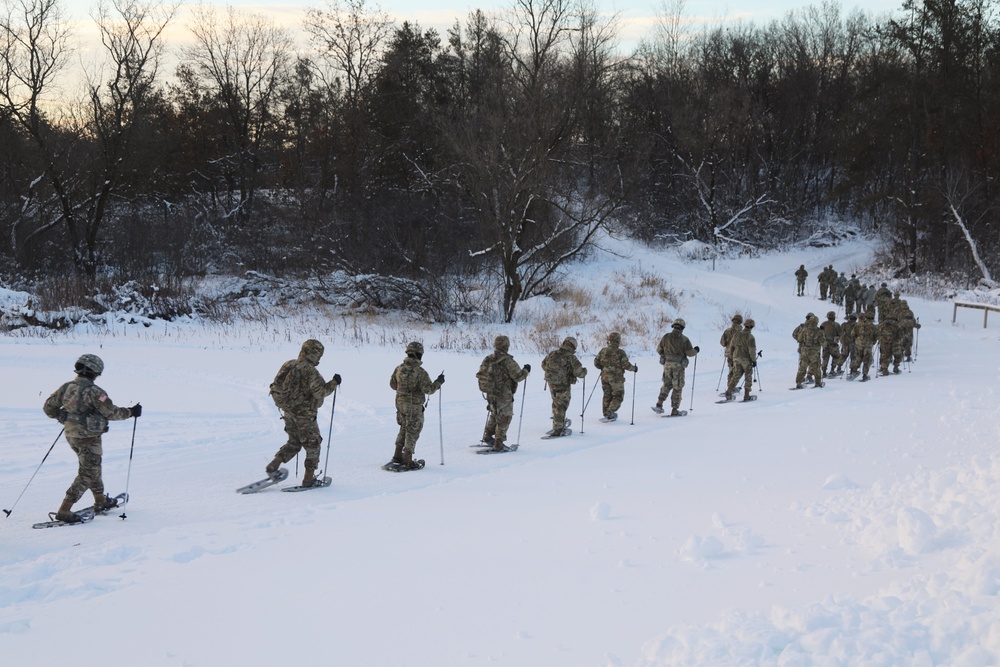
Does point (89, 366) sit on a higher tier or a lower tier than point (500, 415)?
higher

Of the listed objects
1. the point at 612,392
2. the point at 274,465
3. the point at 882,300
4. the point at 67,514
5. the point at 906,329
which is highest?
the point at 882,300

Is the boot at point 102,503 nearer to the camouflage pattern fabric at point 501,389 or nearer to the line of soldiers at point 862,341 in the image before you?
the camouflage pattern fabric at point 501,389

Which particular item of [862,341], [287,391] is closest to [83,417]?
[287,391]

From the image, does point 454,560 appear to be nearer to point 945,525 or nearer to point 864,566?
point 864,566

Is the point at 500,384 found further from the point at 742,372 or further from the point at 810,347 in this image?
the point at 810,347

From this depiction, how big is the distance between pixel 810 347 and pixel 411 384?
1103cm

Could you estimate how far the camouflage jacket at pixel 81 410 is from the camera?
8094mm

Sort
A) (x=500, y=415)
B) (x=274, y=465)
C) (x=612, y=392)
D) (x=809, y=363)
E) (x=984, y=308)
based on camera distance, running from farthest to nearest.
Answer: (x=984, y=308) → (x=809, y=363) → (x=612, y=392) → (x=500, y=415) → (x=274, y=465)

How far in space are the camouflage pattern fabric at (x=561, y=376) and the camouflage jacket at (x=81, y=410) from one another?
6.64 m

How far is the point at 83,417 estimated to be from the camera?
8148 mm

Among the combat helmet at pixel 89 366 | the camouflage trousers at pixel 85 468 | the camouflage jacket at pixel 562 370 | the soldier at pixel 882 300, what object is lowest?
the camouflage trousers at pixel 85 468

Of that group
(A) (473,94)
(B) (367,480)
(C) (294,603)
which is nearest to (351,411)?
(B) (367,480)

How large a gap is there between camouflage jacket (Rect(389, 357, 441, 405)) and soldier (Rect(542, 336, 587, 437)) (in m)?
2.91

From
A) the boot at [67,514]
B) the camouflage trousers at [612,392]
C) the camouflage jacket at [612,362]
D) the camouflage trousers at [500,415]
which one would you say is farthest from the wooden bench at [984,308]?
the boot at [67,514]
